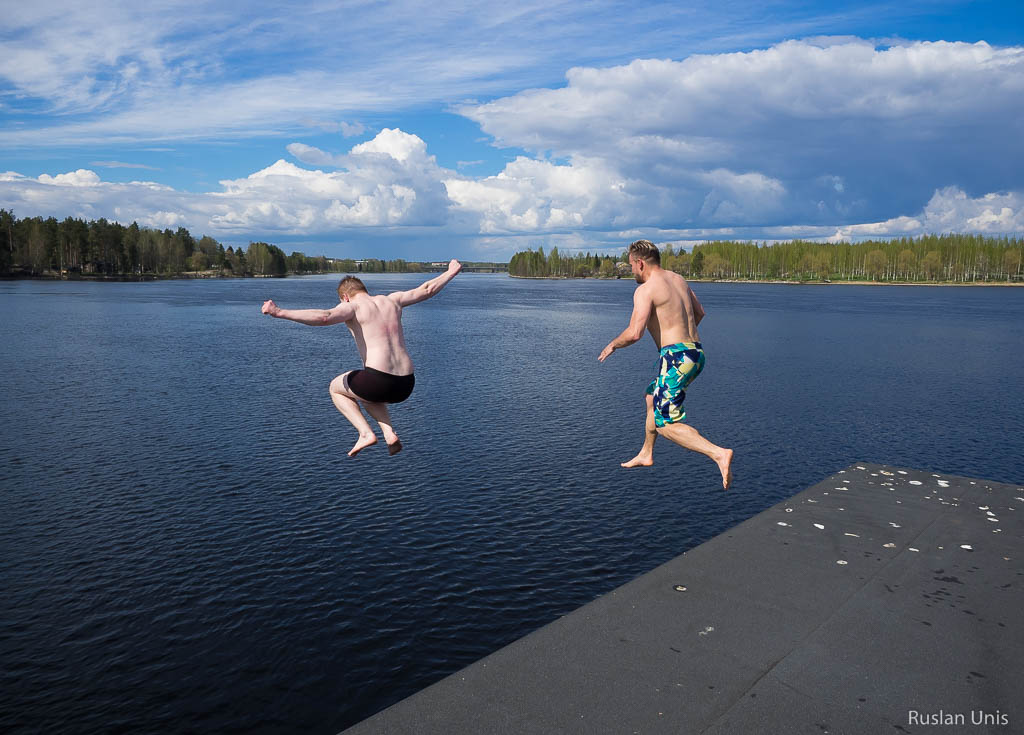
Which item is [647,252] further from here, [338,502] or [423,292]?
[338,502]

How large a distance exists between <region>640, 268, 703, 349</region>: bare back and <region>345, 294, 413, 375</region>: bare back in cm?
286

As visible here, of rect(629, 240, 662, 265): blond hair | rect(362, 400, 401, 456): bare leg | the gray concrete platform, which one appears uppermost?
rect(629, 240, 662, 265): blond hair

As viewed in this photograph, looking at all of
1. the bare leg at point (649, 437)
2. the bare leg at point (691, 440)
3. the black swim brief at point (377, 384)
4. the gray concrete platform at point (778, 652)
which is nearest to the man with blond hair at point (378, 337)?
the black swim brief at point (377, 384)

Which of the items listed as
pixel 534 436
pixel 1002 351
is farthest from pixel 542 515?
pixel 1002 351

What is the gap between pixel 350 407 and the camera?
25.0 feet

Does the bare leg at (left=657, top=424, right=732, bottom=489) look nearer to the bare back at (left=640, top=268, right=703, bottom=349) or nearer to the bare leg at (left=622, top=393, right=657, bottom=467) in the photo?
the bare leg at (left=622, top=393, right=657, bottom=467)

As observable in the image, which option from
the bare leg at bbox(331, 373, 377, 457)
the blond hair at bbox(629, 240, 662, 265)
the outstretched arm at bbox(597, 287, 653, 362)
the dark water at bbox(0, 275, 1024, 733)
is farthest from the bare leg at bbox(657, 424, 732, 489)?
the dark water at bbox(0, 275, 1024, 733)

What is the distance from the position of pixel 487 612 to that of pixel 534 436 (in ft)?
52.5

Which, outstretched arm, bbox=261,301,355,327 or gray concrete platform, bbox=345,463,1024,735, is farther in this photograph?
gray concrete platform, bbox=345,463,1024,735

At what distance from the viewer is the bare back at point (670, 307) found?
7.93 m

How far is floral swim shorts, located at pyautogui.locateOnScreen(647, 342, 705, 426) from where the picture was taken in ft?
26.8

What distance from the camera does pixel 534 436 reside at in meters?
34.5

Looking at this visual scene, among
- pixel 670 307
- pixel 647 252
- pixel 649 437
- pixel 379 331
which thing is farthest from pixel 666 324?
pixel 379 331

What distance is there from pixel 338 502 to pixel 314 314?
69.0ft
